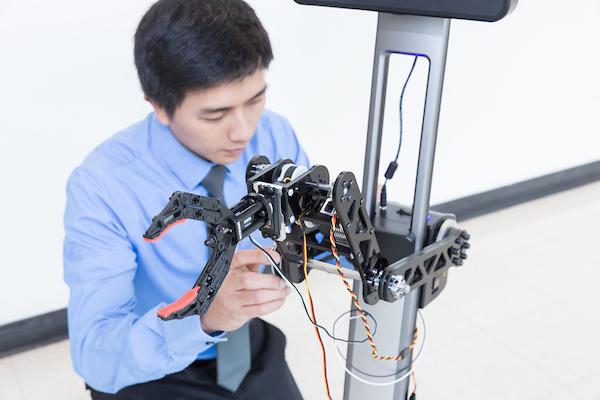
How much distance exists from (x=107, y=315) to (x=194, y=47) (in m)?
0.48

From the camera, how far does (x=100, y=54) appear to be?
6.36 ft

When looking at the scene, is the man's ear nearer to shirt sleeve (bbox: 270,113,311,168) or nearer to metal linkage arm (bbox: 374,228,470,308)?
shirt sleeve (bbox: 270,113,311,168)

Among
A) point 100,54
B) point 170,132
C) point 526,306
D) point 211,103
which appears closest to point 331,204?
point 211,103

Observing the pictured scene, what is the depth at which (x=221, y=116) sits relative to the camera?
46.9 inches

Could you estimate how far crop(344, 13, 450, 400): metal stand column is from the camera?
0.85 meters

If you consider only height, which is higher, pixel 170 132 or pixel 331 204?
pixel 331 204

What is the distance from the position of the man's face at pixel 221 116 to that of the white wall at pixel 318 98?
79 cm

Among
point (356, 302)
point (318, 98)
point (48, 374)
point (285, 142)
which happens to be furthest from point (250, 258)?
point (318, 98)

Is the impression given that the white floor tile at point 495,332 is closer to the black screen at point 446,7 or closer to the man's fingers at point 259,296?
the man's fingers at point 259,296

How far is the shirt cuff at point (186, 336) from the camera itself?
103 cm

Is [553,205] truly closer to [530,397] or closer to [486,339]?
[486,339]

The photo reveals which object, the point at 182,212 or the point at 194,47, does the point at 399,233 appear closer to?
the point at 182,212

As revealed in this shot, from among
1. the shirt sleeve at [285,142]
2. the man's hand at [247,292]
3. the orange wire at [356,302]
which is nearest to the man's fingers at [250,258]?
the man's hand at [247,292]

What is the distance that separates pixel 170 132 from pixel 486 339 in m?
1.38
